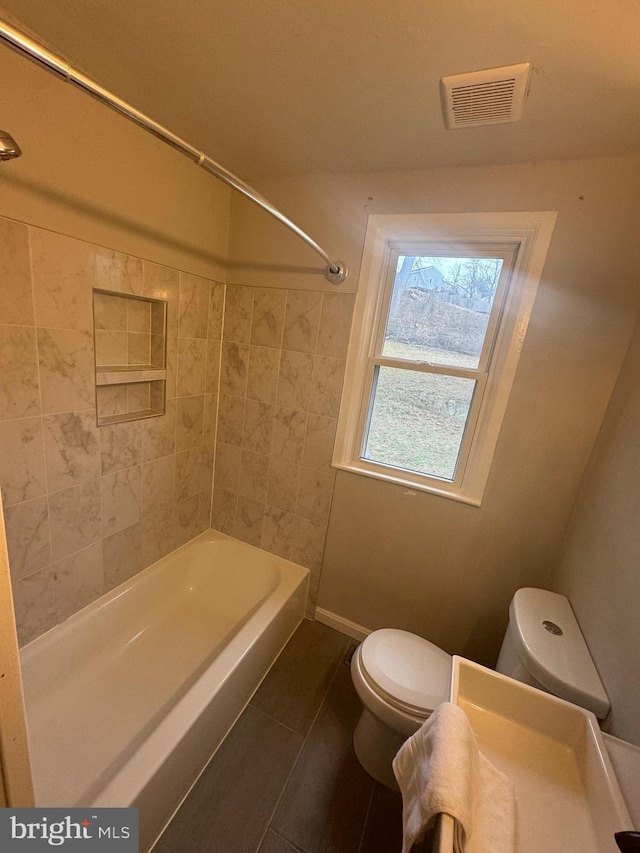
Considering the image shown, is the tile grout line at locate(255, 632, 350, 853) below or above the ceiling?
below

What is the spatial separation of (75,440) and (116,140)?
44.3 inches

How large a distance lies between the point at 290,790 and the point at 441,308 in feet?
6.45

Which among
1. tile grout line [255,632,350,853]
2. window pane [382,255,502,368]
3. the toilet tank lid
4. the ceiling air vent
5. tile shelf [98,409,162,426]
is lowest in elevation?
tile grout line [255,632,350,853]

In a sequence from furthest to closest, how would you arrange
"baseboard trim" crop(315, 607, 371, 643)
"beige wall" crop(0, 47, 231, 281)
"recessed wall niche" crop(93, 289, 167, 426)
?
"baseboard trim" crop(315, 607, 371, 643) → "recessed wall niche" crop(93, 289, 167, 426) → "beige wall" crop(0, 47, 231, 281)

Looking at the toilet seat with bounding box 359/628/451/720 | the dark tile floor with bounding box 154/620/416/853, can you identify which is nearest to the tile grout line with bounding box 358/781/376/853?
the dark tile floor with bounding box 154/620/416/853

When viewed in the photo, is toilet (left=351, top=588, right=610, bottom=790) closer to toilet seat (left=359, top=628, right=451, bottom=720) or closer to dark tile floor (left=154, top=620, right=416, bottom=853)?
toilet seat (left=359, top=628, right=451, bottom=720)

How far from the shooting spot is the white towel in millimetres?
592

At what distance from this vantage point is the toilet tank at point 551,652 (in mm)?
870

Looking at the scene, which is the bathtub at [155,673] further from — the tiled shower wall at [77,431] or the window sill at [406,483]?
the window sill at [406,483]

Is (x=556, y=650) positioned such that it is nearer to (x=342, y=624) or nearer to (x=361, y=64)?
(x=342, y=624)

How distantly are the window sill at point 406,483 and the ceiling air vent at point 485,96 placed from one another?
4.35 feet

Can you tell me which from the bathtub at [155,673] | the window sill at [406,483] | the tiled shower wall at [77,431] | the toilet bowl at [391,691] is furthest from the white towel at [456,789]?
the tiled shower wall at [77,431]

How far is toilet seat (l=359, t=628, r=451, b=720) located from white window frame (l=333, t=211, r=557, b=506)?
2.07 feet

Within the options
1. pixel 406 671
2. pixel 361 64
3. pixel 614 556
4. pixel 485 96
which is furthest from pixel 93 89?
pixel 406 671
